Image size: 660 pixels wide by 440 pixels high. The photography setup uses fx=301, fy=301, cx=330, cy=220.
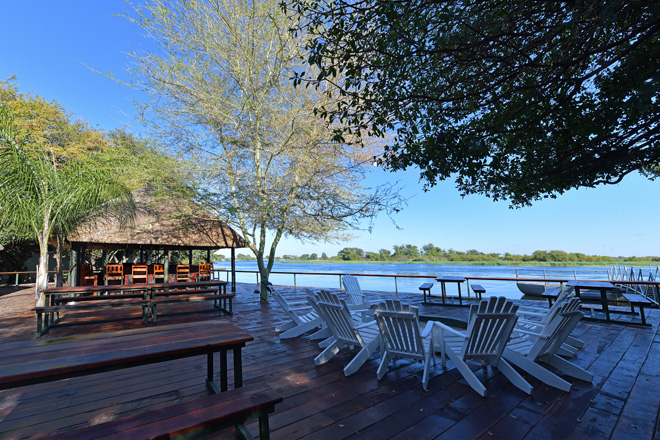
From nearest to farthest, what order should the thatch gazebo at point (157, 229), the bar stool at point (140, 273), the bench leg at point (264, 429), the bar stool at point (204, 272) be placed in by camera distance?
→ the bench leg at point (264, 429) → the thatch gazebo at point (157, 229) → the bar stool at point (140, 273) → the bar stool at point (204, 272)

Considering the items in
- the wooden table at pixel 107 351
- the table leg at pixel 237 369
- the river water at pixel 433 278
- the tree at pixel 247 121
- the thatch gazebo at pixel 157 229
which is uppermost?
the tree at pixel 247 121

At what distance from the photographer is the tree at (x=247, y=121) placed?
779cm

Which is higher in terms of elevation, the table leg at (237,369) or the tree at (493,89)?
the tree at (493,89)

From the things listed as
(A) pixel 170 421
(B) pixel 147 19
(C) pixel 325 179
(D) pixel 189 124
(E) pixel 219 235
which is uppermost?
(B) pixel 147 19

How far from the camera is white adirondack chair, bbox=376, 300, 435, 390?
111 inches

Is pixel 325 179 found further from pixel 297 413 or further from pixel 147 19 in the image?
pixel 297 413

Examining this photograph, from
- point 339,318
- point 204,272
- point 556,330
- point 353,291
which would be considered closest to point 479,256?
point 204,272

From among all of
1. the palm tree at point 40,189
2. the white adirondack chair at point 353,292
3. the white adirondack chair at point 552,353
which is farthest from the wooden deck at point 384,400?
the palm tree at point 40,189

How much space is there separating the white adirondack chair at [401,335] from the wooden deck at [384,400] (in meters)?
0.21

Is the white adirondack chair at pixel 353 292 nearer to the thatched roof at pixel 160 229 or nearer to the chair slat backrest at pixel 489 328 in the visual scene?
the chair slat backrest at pixel 489 328

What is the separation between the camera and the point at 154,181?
8430mm

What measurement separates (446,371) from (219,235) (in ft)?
30.6

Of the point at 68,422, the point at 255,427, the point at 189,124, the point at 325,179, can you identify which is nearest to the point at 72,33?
the point at 189,124

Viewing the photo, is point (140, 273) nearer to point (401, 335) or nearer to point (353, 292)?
point (353, 292)
